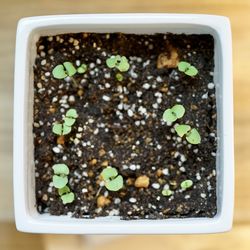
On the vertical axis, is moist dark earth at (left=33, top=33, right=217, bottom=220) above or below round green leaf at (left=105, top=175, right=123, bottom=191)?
above

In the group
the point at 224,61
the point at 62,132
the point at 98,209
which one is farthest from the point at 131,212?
the point at 224,61

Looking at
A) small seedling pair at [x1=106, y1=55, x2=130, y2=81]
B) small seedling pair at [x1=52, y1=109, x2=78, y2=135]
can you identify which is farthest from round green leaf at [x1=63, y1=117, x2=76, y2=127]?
small seedling pair at [x1=106, y1=55, x2=130, y2=81]

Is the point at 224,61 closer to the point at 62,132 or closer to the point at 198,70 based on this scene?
the point at 198,70

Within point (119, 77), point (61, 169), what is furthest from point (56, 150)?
point (119, 77)

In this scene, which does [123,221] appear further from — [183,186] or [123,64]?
[123,64]

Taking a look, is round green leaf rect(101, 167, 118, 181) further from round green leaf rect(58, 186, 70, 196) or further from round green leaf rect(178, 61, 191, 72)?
round green leaf rect(178, 61, 191, 72)

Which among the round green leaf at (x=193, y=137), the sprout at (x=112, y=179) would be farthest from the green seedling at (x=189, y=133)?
the sprout at (x=112, y=179)
